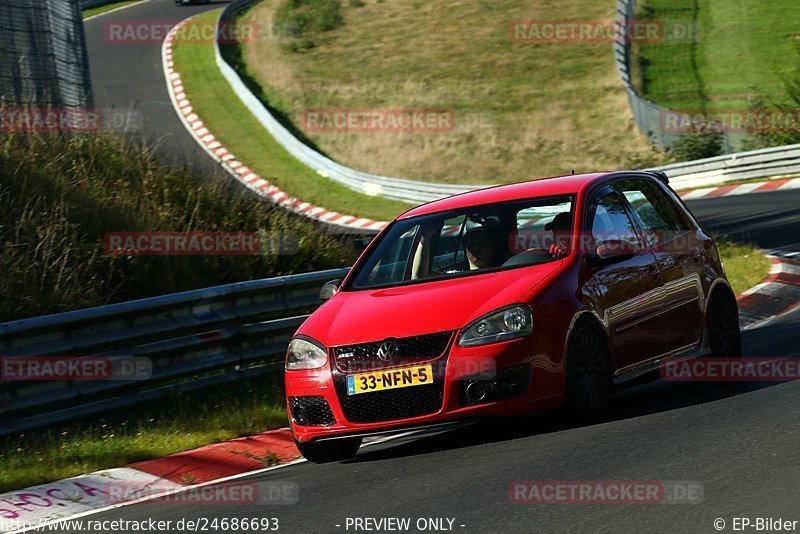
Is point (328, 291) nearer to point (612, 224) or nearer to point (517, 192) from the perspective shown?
point (517, 192)

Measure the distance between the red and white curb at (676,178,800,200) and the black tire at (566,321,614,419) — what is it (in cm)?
1978

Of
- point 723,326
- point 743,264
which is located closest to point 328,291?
point 723,326

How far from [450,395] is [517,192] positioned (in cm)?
195

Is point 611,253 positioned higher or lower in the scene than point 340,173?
higher

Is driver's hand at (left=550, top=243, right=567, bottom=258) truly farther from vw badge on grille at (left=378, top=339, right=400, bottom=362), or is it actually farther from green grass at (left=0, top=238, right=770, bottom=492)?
green grass at (left=0, top=238, right=770, bottom=492)

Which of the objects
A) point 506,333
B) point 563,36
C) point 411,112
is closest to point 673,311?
point 506,333

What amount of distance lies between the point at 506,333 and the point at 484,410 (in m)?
0.46

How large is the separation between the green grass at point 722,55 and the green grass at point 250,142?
14.2 meters

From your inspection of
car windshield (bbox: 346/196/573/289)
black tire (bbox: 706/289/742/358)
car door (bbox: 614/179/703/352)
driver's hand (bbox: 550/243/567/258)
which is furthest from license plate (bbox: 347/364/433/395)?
black tire (bbox: 706/289/742/358)

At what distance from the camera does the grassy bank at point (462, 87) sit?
3775 centimetres

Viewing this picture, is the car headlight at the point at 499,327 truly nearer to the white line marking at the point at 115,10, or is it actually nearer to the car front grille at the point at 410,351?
the car front grille at the point at 410,351

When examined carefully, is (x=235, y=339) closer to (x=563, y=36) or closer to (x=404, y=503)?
(x=404, y=503)

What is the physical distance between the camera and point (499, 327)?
7.41 metres

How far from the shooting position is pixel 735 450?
671 centimetres
